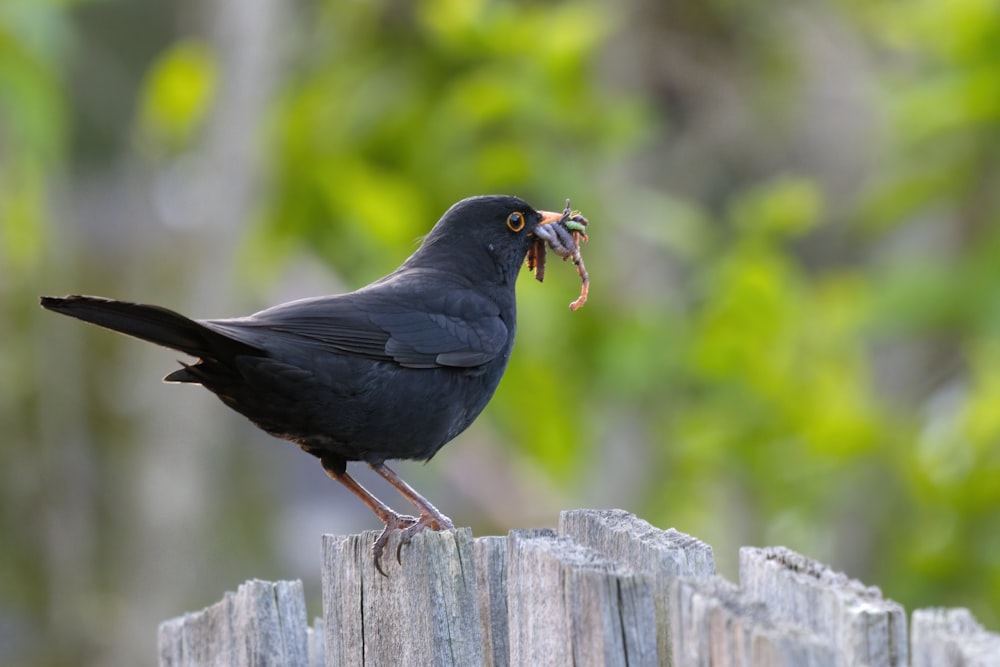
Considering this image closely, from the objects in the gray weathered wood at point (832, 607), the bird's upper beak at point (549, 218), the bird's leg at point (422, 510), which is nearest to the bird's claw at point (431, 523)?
the bird's leg at point (422, 510)

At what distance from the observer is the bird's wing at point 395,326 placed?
365 centimetres

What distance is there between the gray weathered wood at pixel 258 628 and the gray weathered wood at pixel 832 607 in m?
1.13

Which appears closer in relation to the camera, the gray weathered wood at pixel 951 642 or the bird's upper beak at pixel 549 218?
the gray weathered wood at pixel 951 642

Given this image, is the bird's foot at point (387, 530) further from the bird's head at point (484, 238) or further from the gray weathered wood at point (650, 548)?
the bird's head at point (484, 238)

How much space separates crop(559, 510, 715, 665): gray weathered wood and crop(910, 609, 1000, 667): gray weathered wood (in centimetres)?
41

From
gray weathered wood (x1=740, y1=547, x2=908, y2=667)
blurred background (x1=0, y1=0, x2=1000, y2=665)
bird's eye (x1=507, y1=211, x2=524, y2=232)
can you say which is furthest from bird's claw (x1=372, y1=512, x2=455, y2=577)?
blurred background (x1=0, y1=0, x2=1000, y2=665)

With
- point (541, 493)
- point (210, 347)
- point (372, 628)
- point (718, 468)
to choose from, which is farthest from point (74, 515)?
point (372, 628)

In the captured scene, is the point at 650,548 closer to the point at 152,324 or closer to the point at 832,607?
the point at 832,607

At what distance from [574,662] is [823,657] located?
51 cm

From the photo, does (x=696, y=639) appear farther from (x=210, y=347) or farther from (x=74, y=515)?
(x=74, y=515)

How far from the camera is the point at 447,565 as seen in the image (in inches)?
97.7

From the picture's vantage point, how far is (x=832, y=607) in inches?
76.4

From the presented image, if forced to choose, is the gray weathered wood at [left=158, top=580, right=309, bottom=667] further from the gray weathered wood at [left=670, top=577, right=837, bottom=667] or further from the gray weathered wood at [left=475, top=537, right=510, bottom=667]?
the gray weathered wood at [left=670, top=577, right=837, bottom=667]

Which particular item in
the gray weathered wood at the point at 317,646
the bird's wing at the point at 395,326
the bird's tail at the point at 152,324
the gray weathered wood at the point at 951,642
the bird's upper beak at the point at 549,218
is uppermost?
the bird's upper beak at the point at 549,218
